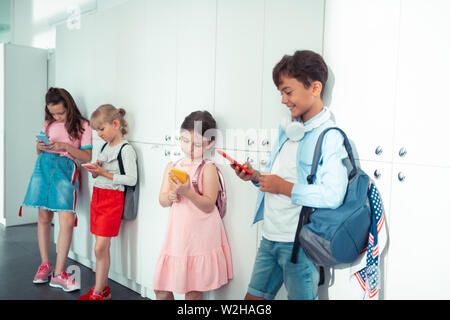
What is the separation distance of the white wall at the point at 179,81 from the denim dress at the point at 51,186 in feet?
0.71

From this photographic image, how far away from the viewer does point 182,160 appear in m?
2.04

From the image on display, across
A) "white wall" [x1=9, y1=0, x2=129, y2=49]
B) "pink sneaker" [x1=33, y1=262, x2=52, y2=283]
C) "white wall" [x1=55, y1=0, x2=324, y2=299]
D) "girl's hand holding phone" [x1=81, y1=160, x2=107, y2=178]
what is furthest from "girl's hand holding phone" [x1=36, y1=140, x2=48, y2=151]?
"white wall" [x1=9, y1=0, x2=129, y2=49]

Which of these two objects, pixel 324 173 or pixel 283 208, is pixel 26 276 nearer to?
pixel 283 208

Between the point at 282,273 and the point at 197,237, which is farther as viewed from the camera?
the point at 197,237

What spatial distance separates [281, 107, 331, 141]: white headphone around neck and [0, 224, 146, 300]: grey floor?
1.68 metres

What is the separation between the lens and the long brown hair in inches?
109

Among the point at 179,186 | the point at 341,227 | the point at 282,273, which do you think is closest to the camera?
the point at 341,227

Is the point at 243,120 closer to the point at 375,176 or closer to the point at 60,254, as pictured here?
the point at 375,176

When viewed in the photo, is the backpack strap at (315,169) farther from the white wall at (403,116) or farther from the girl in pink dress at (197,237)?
the girl in pink dress at (197,237)

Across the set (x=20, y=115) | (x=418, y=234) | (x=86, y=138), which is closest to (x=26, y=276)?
(x=86, y=138)

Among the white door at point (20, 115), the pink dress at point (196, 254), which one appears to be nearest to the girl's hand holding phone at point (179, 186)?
the pink dress at point (196, 254)

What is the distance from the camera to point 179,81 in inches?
85.4

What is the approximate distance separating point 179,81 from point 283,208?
3.41 feet
